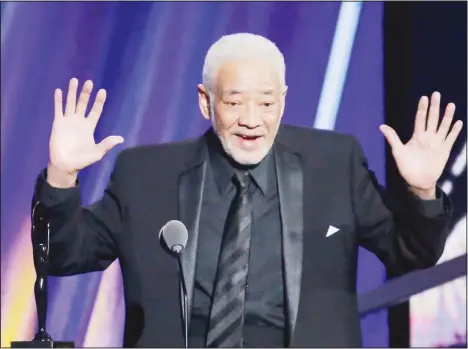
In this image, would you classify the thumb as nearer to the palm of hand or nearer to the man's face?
the palm of hand

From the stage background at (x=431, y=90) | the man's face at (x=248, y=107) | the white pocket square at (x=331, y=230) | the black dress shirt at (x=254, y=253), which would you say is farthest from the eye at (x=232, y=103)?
the stage background at (x=431, y=90)

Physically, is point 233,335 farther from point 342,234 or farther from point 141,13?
point 141,13

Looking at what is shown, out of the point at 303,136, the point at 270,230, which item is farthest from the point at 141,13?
the point at 270,230

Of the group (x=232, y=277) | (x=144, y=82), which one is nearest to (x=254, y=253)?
(x=232, y=277)

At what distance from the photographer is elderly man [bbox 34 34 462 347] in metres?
1.95

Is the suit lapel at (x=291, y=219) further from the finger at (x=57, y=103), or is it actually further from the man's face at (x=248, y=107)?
the finger at (x=57, y=103)

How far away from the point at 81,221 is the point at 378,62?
4.37 feet

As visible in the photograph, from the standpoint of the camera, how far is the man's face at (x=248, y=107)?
2.03 m

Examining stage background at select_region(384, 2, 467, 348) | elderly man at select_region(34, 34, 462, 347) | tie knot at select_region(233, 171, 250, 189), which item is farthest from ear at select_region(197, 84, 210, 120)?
stage background at select_region(384, 2, 467, 348)

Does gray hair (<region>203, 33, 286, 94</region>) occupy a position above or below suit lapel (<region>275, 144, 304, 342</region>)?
above

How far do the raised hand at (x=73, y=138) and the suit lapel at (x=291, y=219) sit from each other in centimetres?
42

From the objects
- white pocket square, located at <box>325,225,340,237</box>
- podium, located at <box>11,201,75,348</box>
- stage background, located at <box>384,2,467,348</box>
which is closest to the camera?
podium, located at <box>11,201,75,348</box>

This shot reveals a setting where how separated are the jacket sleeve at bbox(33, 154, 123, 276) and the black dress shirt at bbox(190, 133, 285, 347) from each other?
10.1 inches

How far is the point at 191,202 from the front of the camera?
6.80 ft
